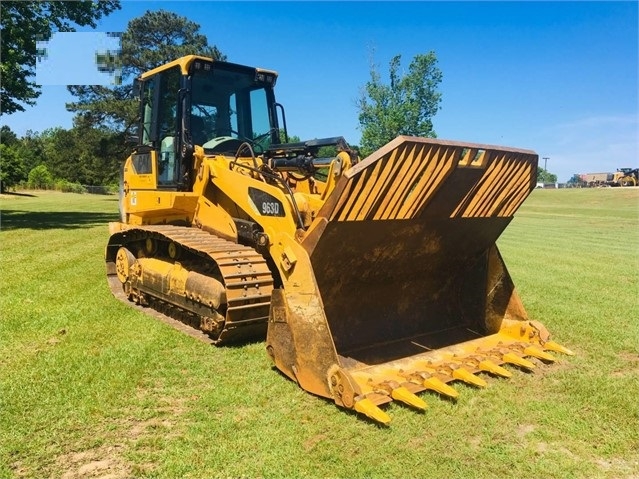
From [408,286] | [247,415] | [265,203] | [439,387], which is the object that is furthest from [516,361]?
[265,203]

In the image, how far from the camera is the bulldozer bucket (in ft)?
14.6

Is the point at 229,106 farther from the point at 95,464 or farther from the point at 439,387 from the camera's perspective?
the point at 95,464

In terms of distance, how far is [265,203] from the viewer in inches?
218

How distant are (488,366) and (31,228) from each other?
15.9m

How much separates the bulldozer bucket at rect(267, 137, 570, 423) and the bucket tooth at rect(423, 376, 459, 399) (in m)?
0.01

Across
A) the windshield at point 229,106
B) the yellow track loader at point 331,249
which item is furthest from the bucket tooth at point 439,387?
the windshield at point 229,106

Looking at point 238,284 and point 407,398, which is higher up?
point 238,284

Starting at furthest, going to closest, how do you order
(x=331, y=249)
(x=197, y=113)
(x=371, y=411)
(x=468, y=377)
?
(x=197, y=113) → (x=331, y=249) → (x=468, y=377) → (x=371, y=411)

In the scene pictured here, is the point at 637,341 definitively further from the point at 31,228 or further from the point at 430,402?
the point at 31,228

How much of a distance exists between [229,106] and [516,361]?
4707mm

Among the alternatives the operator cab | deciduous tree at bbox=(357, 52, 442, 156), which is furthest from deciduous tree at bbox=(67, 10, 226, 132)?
the operator cab

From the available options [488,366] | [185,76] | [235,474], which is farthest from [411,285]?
[185,76]

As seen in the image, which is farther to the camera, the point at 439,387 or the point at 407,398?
the point at 439,387

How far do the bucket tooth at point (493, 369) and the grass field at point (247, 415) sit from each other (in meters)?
0.08
